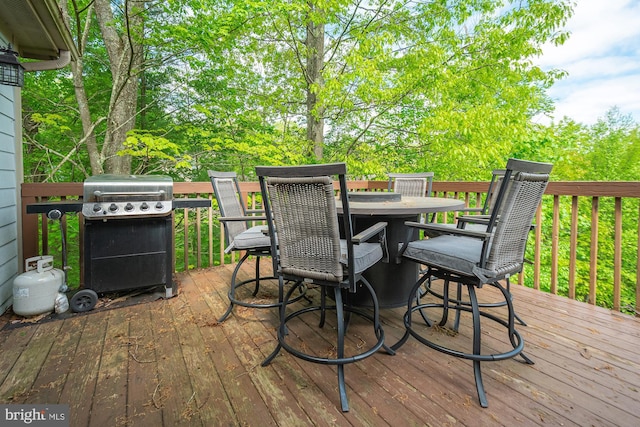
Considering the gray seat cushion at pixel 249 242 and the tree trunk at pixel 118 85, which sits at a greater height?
the tree trunk at pixel 118 85

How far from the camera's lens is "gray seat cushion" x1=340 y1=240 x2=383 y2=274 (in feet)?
5.05

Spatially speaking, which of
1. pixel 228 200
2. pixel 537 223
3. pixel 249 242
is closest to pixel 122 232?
pixel 228 200

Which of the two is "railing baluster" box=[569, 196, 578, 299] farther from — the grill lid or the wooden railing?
the grill lid

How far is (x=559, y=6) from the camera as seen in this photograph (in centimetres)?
517

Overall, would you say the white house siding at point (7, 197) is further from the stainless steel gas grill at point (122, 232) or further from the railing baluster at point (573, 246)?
the railing baluster at point (573, 246)

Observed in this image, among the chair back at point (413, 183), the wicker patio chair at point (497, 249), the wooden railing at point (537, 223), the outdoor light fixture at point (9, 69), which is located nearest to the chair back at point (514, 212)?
the wicker patio chair at point (497, 249)

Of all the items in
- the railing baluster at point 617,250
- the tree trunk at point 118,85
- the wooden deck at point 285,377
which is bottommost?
the wooden deck at point 285,377

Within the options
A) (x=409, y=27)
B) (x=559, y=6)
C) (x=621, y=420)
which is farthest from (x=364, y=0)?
(x=621, y=420)

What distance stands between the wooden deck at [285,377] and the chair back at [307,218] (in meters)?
0.58

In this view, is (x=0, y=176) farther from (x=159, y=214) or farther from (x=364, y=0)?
(x=364, y=0)

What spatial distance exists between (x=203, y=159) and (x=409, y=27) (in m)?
5.18

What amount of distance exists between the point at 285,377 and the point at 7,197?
2.62 metres

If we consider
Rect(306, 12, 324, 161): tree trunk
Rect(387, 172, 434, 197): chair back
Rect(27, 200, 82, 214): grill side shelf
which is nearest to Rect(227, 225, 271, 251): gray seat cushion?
Rect(27, 200, 82, 214): grill side shelf

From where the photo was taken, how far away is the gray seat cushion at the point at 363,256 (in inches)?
60.6
